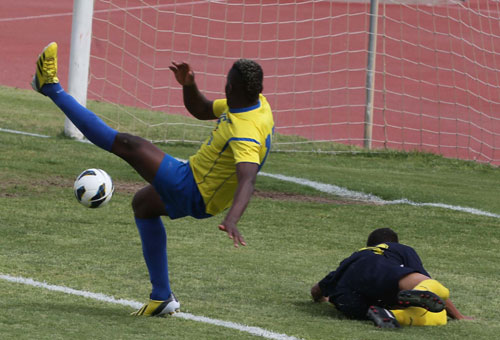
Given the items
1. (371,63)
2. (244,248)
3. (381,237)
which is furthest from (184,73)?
(371,63)

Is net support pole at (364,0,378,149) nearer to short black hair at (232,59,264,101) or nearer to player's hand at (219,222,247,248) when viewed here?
short black hair at (232,59,264,101)

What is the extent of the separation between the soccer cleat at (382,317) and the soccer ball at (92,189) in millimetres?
1843

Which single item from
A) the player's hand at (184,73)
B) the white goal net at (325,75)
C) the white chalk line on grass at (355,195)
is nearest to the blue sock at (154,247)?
the player's hand at (184,73)

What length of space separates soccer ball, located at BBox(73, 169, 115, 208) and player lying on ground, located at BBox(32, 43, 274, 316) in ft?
1.69

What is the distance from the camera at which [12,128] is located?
42.0 feet

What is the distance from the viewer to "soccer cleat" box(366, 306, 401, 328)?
5.28 m

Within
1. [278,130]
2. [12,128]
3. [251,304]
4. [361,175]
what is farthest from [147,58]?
[251,304]

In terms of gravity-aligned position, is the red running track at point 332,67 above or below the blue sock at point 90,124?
above

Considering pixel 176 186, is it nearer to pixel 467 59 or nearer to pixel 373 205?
pixel 373 205

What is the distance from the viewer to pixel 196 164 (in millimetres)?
5273

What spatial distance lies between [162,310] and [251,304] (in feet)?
2.13

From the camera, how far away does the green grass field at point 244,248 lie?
526 centimetres

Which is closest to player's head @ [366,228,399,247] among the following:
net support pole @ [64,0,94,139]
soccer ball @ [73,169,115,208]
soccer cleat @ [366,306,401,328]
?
soccer cleat @ [366,306,401,328]

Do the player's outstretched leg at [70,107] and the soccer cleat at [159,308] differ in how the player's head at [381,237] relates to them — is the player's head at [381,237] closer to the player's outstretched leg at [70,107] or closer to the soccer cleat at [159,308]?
the soccer cleat at [159,308]
